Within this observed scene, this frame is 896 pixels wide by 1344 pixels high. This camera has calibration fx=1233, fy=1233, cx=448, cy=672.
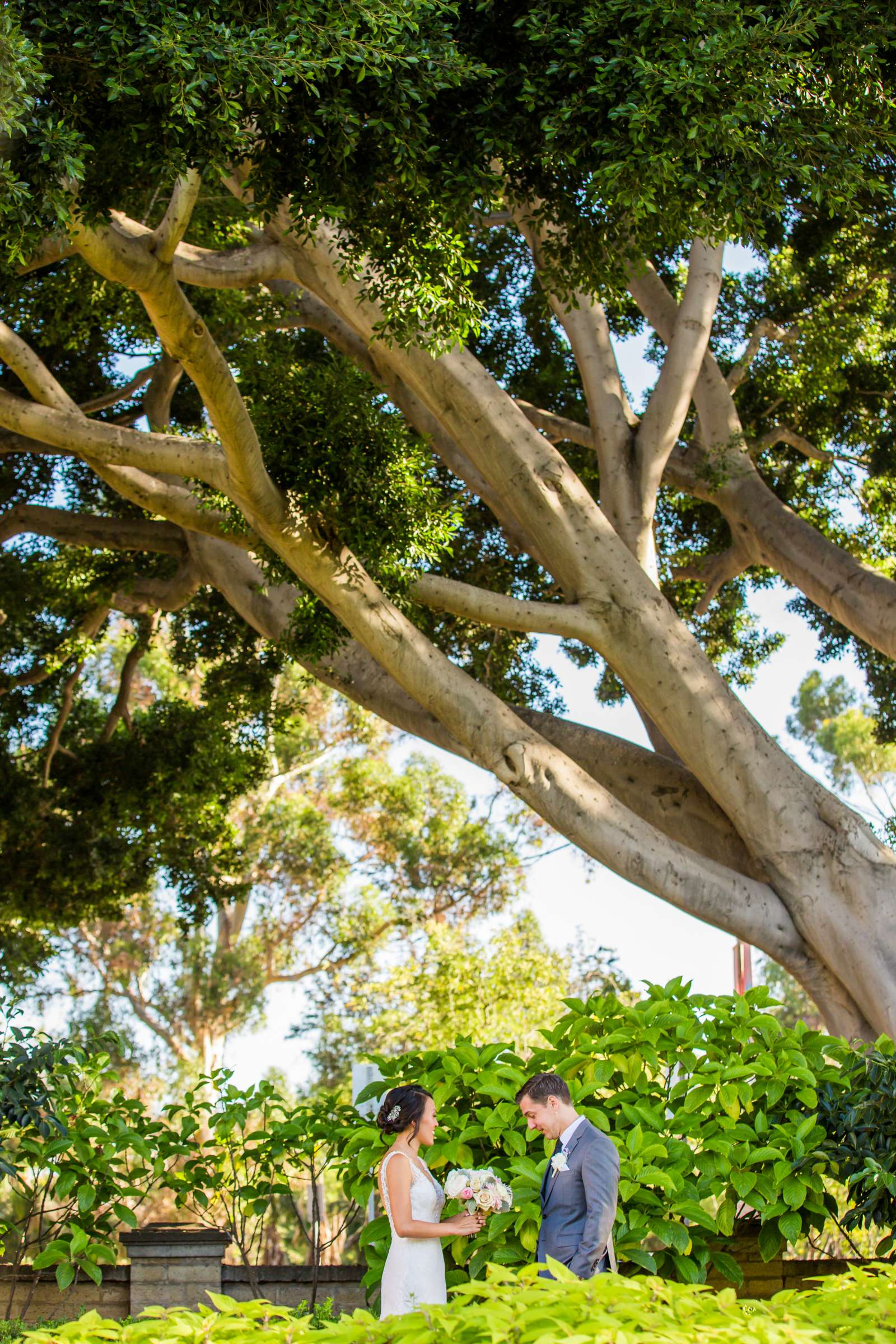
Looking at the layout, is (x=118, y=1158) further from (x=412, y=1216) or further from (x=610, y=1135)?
(x=610, y=1135)

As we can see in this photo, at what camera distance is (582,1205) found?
3971 mm

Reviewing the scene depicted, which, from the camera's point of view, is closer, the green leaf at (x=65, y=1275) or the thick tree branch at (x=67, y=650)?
the green leaf at (x=65, y=1275)

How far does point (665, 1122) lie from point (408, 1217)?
1.28 m

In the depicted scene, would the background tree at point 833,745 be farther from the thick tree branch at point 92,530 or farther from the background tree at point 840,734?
the thick tree branch at point 92,530

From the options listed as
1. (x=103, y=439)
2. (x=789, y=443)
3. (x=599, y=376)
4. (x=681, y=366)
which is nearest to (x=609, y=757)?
(x=599, y=376)

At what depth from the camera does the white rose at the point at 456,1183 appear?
13.8 ft

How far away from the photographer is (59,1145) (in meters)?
5.24

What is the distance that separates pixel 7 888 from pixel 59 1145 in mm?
7120

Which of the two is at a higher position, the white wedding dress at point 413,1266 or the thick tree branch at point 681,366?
the thick tree branch at point 681,366

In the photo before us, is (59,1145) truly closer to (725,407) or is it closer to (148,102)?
(148,102)

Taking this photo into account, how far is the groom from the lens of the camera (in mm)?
3801

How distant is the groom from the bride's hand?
217mm

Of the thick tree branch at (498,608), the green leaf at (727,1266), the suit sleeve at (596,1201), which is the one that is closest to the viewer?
the suit sleeve at (596,1201)

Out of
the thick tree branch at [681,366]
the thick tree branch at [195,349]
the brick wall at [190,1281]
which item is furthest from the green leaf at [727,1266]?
the thick tree branch at [681,366]
